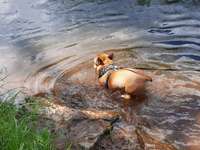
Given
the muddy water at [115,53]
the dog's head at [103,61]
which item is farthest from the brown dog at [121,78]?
the muddy water at [115,53]

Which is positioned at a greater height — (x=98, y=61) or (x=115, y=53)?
(x=98, y=61)

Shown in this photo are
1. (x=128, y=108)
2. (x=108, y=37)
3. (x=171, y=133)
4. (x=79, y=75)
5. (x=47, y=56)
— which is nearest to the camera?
(x=171, y=133)

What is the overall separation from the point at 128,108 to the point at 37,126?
153 cm

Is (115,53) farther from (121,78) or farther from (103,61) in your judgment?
(121,78)

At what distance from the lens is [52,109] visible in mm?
5105

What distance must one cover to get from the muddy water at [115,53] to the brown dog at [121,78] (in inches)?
4.4

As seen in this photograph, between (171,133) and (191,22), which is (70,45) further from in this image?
(171,133)

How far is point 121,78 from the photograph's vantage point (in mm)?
5961

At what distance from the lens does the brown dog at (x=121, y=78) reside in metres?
5.84

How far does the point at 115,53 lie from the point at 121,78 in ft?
4.92

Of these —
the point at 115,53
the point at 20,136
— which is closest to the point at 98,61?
the point at 115,53

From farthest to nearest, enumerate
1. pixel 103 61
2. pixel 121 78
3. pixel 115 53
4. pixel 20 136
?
pixel 115 53 < pixel 103 61 < pixel 121 78 < pixel 20 136

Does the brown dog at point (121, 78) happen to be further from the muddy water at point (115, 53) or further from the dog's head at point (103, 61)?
the muddy water at point (115, 53)

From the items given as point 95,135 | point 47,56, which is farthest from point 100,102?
point 47,56
